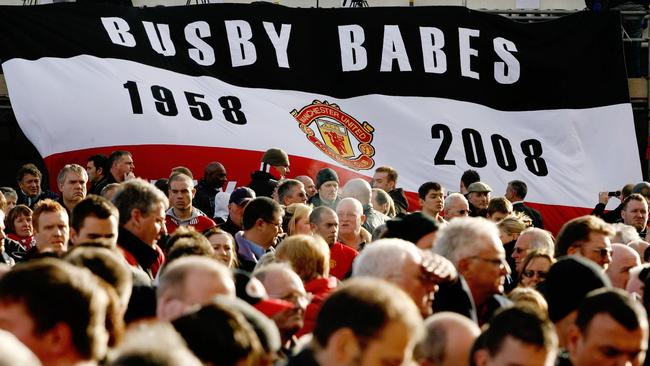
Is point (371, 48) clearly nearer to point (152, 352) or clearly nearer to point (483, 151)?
point (483, 151)

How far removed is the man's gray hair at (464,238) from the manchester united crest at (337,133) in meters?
8.19

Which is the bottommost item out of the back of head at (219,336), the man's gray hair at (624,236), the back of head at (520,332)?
the man's gray hair at (624,236)

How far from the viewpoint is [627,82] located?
14922mm

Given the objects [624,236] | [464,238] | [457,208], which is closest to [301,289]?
[464,238]

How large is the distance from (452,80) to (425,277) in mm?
10042

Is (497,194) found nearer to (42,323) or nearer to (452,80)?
(452,80)

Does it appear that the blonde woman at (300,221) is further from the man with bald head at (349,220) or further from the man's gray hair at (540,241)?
the man's gray hair at (540,241)

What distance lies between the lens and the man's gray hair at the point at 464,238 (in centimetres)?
546

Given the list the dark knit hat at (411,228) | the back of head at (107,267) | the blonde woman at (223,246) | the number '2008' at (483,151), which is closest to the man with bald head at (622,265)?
the dark knit hat at (411,228)

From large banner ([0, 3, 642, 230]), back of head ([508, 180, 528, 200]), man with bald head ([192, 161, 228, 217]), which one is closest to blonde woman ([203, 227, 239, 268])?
man with bald head ([192, 161, 228, 217])

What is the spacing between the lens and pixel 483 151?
1450 cm

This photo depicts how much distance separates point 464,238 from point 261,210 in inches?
96.2

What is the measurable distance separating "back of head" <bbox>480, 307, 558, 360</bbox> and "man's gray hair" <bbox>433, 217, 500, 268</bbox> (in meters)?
1.37

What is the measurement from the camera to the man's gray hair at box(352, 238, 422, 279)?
15.8 ft
